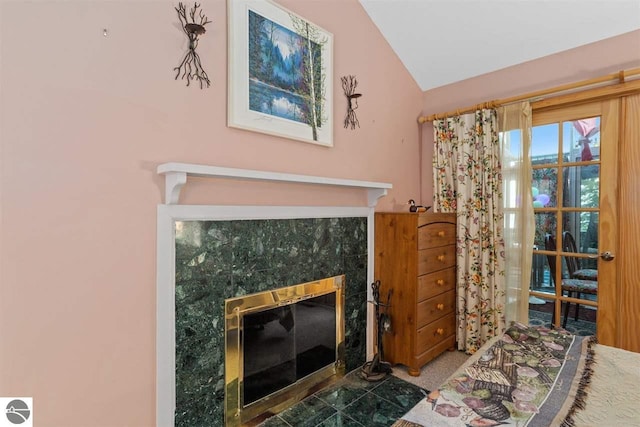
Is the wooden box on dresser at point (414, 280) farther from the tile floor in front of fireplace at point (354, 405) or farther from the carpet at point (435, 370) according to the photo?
the tile floor in front of fireplace at point (354, 405)

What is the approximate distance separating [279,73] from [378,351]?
6.89ft

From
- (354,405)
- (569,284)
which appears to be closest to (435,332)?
(354,405)

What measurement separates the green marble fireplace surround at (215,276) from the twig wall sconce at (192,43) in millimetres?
753

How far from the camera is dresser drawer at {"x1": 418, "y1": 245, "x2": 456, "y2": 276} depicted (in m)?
2.44

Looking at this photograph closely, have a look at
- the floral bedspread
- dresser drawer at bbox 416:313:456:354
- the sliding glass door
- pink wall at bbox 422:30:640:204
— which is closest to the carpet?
dresser drawer at bbox 416:313:456:354

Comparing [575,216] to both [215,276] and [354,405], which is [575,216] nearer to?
[354,405]

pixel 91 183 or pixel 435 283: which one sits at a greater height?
pixel 91 183

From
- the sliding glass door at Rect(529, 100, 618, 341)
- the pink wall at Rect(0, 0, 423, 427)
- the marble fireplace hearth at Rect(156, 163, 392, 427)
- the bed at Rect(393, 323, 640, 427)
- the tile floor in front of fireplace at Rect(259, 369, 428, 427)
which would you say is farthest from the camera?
the sliding glass door at Rect(529, 100, 618, 341)

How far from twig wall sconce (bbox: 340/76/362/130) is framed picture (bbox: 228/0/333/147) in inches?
7.2

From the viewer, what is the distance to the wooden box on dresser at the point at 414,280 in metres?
2.42

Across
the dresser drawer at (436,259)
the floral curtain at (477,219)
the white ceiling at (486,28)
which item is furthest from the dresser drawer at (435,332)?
the white ceiling at (486,28)

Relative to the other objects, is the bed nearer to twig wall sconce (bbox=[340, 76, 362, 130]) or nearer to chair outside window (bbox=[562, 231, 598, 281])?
chair outside window (bbox=[562, 231, 598, 281])

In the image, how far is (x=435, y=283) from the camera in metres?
2.60

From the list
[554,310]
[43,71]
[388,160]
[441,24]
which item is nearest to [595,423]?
[554,310]
